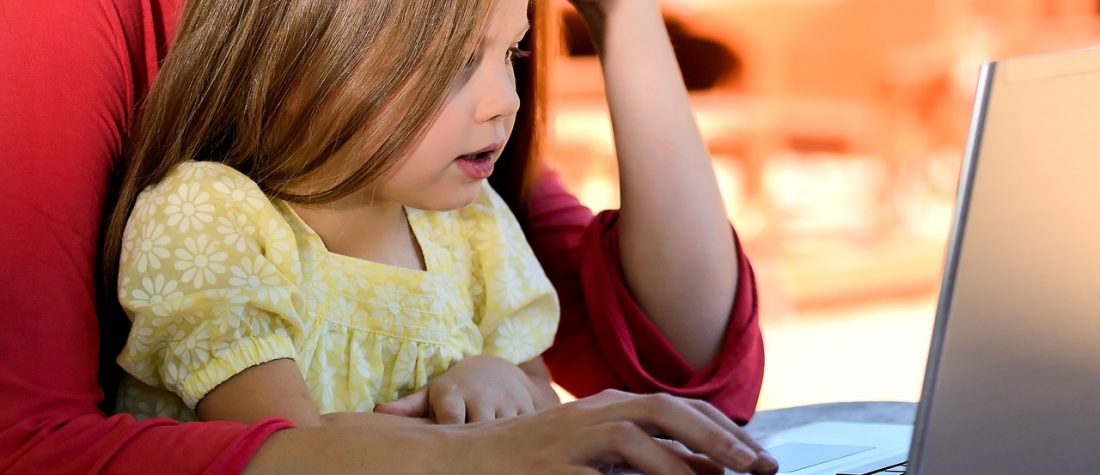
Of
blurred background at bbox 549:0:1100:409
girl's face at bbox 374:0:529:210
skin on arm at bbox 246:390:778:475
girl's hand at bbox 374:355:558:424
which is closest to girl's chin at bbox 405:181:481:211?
girl's face at bbox 374:0:529:210

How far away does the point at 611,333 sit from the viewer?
43.2 inches

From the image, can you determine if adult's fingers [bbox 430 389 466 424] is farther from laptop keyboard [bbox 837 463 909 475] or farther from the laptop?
the laptop

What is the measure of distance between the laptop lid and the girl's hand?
1.29 feet

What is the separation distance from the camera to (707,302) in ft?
3.58

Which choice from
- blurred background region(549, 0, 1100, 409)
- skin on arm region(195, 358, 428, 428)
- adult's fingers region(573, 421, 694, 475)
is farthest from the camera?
blurred background region(549, 0, 1100, 409)

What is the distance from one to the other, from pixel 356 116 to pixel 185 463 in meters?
0.26

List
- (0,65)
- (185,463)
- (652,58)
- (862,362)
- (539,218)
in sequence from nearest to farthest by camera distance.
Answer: (185,463)
(0,65)
(652,58)
(539,218)
(862,362)

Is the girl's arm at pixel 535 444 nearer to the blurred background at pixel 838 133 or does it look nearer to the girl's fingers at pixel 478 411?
the girl's fingers at pixel 478 411

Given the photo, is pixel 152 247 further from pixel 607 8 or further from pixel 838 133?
pixel 838 133

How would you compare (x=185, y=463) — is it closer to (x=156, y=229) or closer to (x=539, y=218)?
(x=156, y=229)

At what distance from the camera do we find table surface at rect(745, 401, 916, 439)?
1.02 m

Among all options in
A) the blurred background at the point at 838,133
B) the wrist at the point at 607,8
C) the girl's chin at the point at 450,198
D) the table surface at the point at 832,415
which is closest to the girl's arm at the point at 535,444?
the girl's chin at the point at 450,198

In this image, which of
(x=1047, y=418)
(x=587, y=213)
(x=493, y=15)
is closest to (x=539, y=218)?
(x=587, y=213)

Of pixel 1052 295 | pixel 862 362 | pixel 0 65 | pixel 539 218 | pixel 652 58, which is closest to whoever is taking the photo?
pixel 1052 295
